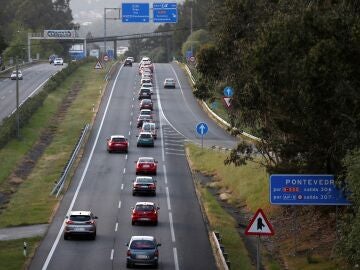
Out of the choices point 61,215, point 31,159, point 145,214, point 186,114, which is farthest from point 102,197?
point 186,114

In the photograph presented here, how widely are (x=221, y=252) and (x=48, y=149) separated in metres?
35.0

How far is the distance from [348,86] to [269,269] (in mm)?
9912

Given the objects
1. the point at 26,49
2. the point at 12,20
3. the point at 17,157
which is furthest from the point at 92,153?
the point at 12,20

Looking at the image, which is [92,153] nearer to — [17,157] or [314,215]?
[17,157]

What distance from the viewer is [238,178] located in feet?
177

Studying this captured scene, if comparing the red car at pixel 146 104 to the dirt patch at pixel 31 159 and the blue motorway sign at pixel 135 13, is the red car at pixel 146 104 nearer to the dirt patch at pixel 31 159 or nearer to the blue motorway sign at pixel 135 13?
the dirt patch at pixel 31 159

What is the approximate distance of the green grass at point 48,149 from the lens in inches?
1795

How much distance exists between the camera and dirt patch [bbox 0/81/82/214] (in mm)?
52322

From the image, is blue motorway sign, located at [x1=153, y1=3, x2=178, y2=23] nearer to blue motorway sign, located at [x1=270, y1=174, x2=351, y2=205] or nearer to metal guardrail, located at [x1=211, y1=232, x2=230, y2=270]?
metal guardrail, located at [x1=211, y1=232, x2=230, y2=270]

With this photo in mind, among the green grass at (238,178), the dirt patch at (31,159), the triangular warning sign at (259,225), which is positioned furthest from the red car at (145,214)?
the triangular warning sign at (259,225)

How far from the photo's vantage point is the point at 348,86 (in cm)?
2752

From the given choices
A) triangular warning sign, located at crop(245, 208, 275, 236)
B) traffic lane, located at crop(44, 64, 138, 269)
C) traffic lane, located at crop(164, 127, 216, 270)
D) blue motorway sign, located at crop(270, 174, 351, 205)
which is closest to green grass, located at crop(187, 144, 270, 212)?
traffic lane, located at crop(164, 127, 216, 270)

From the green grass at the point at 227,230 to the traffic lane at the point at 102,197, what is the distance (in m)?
4.90

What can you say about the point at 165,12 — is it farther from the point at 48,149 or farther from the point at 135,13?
the point at 48,149
